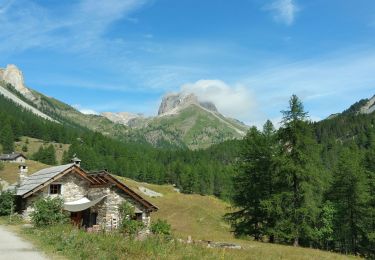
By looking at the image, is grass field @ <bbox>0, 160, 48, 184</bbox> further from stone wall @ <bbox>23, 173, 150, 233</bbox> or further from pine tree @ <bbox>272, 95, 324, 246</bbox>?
pine tree @ <bbox>272, 95, 324, 246</bbox>

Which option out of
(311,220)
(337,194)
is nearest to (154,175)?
(337,194)

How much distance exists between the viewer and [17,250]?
18094 mm

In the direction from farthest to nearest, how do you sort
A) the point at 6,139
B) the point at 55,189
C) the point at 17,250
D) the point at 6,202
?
1. the point at 6,139
2. the point at 55,189
3. the point at 6,202
4. the point at 17,250

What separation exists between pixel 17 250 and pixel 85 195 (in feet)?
71.4

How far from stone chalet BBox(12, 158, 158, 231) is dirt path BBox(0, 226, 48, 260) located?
42.8 ft

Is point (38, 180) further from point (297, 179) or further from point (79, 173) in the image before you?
point (297, 179)

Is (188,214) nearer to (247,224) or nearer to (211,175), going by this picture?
(247,224)

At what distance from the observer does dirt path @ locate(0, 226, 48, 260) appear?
53.6 ft

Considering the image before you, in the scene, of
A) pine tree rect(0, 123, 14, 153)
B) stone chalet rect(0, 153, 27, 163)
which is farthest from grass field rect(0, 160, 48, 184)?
pine tree rect(0, 123, 14, 153)

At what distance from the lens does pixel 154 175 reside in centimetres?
16462

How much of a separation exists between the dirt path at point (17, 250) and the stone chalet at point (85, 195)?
1304 centimetres

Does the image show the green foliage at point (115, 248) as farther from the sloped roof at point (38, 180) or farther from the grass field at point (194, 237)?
the sloped roof at point (38, 180)

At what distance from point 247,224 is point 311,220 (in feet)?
24.2

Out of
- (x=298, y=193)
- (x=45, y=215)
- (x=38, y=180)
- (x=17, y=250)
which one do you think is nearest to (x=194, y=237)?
(x=298, y=193)
